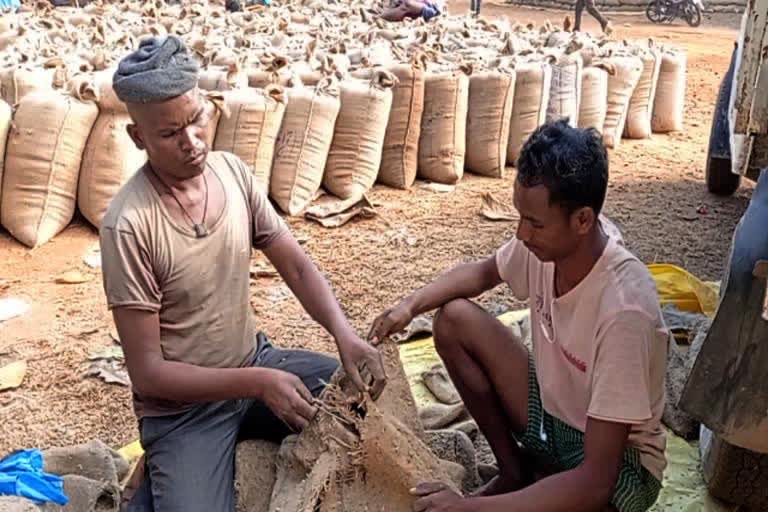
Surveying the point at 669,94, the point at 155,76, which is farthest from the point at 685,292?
the point at 669,94

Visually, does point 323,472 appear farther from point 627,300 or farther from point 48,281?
point 48,281

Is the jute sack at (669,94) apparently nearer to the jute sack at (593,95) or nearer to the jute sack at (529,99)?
the jute sack at (593,95)

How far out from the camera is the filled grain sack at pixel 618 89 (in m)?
6.83

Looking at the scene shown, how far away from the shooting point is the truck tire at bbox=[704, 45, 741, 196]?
18.4 ft

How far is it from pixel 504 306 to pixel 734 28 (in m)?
12.5

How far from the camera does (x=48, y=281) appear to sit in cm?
464

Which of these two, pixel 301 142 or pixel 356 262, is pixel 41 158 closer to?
pixel 301 142

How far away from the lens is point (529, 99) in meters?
6.25

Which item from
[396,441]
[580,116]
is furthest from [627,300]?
[580,116]

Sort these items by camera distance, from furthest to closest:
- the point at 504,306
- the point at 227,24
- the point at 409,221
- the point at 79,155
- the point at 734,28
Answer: the point at 734,28 < the point at 227,24 < the point at 409,221 < the point at 79,155 < the point at 504,306

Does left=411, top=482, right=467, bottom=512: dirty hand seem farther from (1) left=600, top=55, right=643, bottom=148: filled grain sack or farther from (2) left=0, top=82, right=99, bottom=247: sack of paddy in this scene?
(1) left=600, top=55, right=643, bottom=148: filled grain sack

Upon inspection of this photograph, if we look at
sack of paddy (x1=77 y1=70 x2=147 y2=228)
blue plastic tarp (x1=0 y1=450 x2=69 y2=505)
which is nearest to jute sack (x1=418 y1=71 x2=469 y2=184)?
sack of paddy (x1=77 y1=70 x2=147 y2=228)

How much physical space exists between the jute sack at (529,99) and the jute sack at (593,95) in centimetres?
42

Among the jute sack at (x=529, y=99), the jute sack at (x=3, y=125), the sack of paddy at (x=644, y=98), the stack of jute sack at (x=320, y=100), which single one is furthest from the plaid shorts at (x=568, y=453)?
the sack of paddy at (x=644, y=98)
